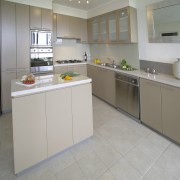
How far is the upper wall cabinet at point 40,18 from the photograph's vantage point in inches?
131

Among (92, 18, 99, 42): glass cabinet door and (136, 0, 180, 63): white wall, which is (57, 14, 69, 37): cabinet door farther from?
(136, 0, 180, 63): white wall

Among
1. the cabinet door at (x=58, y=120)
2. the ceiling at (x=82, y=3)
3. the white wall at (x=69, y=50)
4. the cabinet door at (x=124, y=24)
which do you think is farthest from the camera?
the white wall at (x=69, y=50)

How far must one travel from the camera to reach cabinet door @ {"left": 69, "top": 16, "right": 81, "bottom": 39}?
13.9 ft

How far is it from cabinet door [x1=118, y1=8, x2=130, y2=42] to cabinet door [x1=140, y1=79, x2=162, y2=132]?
3.97ft

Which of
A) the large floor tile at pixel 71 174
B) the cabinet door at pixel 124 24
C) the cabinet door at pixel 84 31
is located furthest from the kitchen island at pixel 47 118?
the cabinet door at pixel 84 31

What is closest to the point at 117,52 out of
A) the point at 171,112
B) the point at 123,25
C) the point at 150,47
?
the point at 123,25

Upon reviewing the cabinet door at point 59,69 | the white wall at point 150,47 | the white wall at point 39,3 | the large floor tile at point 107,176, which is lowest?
the large floor tile at point 107,176

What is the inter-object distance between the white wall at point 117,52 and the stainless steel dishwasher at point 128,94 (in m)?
0.63

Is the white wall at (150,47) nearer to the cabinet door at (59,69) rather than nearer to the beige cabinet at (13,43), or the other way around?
the cabinet door at (59,69)

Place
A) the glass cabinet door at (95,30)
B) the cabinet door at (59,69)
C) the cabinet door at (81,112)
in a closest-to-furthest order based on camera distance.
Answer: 1. the cabinet door at (81,112)
2. the cabinet door at (59,69)
3. the glass cabinet door at (95,30)

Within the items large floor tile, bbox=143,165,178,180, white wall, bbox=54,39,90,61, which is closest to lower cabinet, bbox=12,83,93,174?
large floor tile, bbox=143,165,178,180

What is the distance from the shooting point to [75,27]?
434 cm

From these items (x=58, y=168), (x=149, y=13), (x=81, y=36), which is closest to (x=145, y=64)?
(x=149, y=13)

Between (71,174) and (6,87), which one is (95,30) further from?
(71,174)
